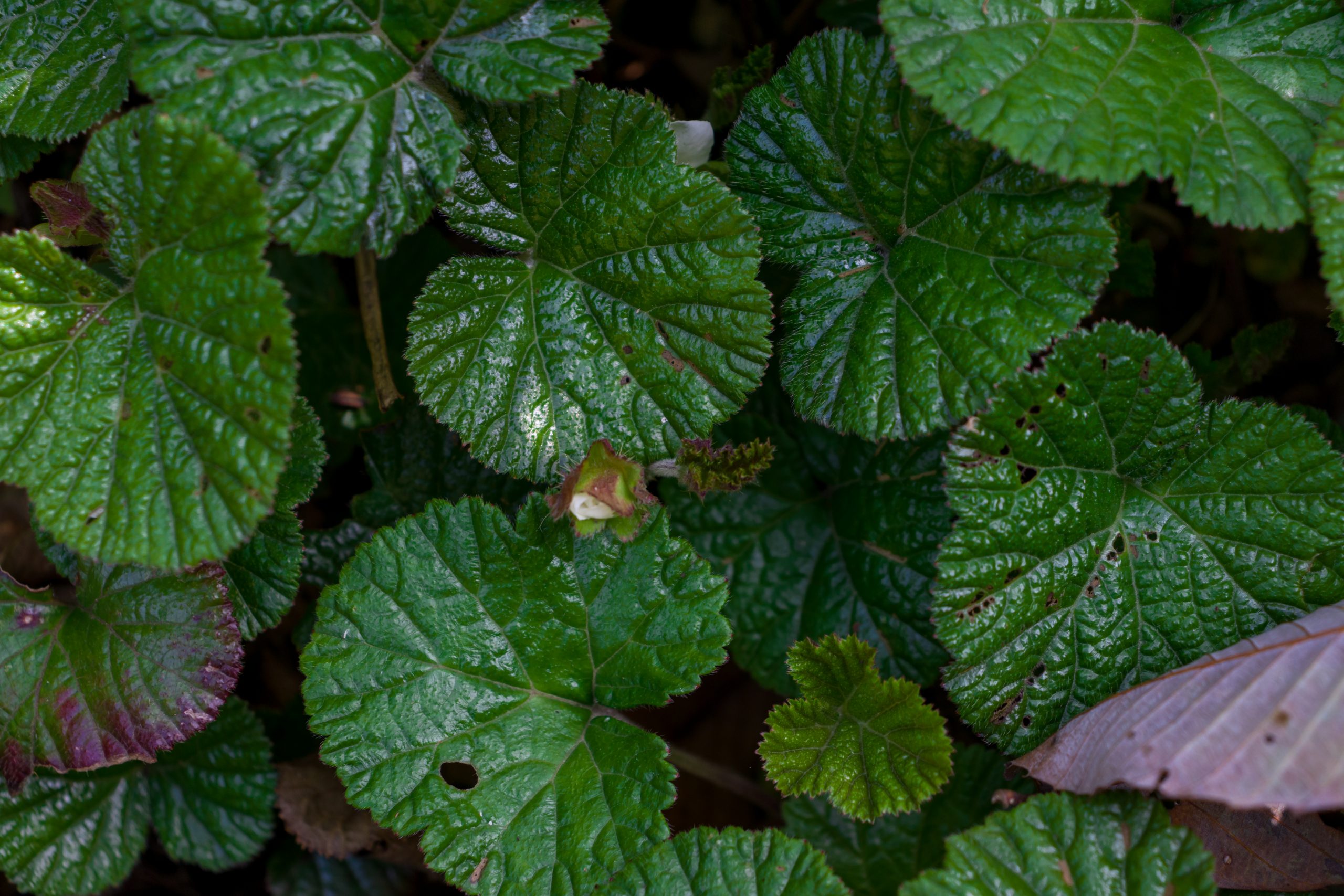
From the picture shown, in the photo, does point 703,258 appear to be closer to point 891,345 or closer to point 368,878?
point 891,345

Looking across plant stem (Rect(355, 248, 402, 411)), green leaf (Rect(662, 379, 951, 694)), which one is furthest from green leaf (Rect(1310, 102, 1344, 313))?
plant stem (Rect(355, 248, 402, 411))

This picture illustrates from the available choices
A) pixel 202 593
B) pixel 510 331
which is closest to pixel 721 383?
pixel 510 331

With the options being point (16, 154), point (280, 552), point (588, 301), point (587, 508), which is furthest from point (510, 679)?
point (16, 154)

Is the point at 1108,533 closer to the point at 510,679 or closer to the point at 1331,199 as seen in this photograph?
the point at 1331,199

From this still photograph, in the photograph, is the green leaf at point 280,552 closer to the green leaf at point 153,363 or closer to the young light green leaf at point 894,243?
the green leaf at point 153,363

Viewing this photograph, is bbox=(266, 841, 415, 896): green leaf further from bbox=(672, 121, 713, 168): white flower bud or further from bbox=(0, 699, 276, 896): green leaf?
bbox=(672, 121, 713, 168): white flower bud

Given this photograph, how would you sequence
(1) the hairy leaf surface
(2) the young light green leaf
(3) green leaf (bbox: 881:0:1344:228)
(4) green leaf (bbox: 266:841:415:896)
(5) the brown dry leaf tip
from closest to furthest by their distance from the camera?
(1) the hairy leaf surface
(3) green leaf (bbox: 881:0:1344:228)
(2) the young light green leaf
(5) the brown dry leaf tip
(4) green leaf (bbox: 266:841:415:896)
